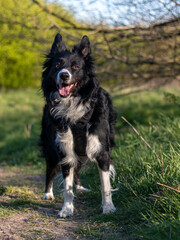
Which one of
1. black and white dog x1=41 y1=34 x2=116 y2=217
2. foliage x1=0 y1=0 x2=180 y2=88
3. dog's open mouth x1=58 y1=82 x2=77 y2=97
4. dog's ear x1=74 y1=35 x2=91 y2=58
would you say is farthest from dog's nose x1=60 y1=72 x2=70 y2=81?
foliage x1=0 y1=0 x2=180 y2=88

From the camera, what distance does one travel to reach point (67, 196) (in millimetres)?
3615

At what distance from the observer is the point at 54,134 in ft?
12.3

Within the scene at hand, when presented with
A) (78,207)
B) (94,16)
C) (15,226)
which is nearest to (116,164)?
(78,207)

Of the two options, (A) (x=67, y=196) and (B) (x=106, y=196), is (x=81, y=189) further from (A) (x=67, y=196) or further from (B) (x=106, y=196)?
(B) (x=106, y=196)

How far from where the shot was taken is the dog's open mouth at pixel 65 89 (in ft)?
11.6

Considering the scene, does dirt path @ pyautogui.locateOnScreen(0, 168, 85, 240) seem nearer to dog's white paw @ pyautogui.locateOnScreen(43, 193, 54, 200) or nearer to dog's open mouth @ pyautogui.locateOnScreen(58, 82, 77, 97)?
dog's white paw @ pyautogui.locateOnScreen(43, 193, 54, 200)

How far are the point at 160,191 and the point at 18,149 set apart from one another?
5.04 meters

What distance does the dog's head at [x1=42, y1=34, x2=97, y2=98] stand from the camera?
11.5 ft

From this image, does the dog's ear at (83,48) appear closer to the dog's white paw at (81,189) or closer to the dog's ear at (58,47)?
the dog's ear at (58,47)

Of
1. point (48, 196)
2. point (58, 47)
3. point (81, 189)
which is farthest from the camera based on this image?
point (81, 189)

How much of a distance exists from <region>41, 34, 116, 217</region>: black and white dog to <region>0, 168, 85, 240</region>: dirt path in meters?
0.23

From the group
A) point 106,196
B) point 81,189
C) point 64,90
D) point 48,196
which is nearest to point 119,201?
point 106,196

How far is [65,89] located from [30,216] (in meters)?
A: 1.37

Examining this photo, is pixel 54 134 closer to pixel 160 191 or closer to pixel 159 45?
pixel 160 191
